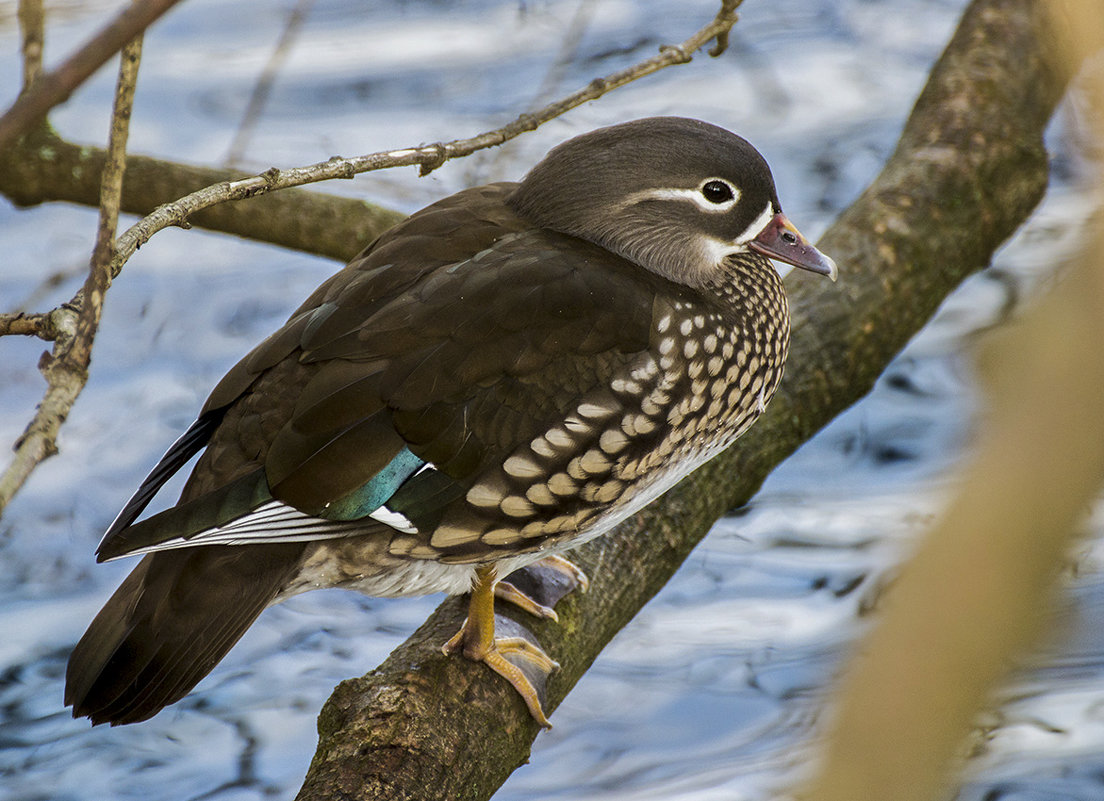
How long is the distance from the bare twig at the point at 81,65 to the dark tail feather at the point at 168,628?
1.02 m

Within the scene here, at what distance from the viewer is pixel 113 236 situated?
89cm

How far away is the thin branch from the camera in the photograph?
3.67 ft

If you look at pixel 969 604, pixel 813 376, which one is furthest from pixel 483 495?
pixel 969 604

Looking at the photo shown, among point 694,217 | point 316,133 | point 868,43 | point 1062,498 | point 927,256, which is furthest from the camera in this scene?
point 868,43

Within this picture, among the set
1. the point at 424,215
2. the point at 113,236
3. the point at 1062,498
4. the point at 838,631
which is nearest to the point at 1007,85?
the point at 838,631

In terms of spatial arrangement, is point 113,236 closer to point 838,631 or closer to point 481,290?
point 481,290

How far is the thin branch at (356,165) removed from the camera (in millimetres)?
1117

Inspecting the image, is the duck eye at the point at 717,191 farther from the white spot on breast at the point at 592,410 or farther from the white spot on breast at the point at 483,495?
the white spot on breast at the point at 483,495

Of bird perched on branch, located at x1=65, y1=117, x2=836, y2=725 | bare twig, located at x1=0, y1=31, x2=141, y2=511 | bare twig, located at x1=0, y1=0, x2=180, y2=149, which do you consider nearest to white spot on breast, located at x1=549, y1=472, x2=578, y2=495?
bird perched on branch, located at x1=65, y1=117, x2=836, y2=725

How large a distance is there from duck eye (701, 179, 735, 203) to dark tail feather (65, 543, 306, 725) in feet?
2.55

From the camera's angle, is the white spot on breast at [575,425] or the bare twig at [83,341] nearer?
the bare twig at [83,341]

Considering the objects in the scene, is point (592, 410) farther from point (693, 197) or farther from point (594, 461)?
point (693, 197)

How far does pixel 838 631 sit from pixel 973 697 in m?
2.38

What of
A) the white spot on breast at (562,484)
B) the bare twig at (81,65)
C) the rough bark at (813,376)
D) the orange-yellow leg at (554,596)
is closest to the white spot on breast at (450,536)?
the white spot on breast at (562,484)
